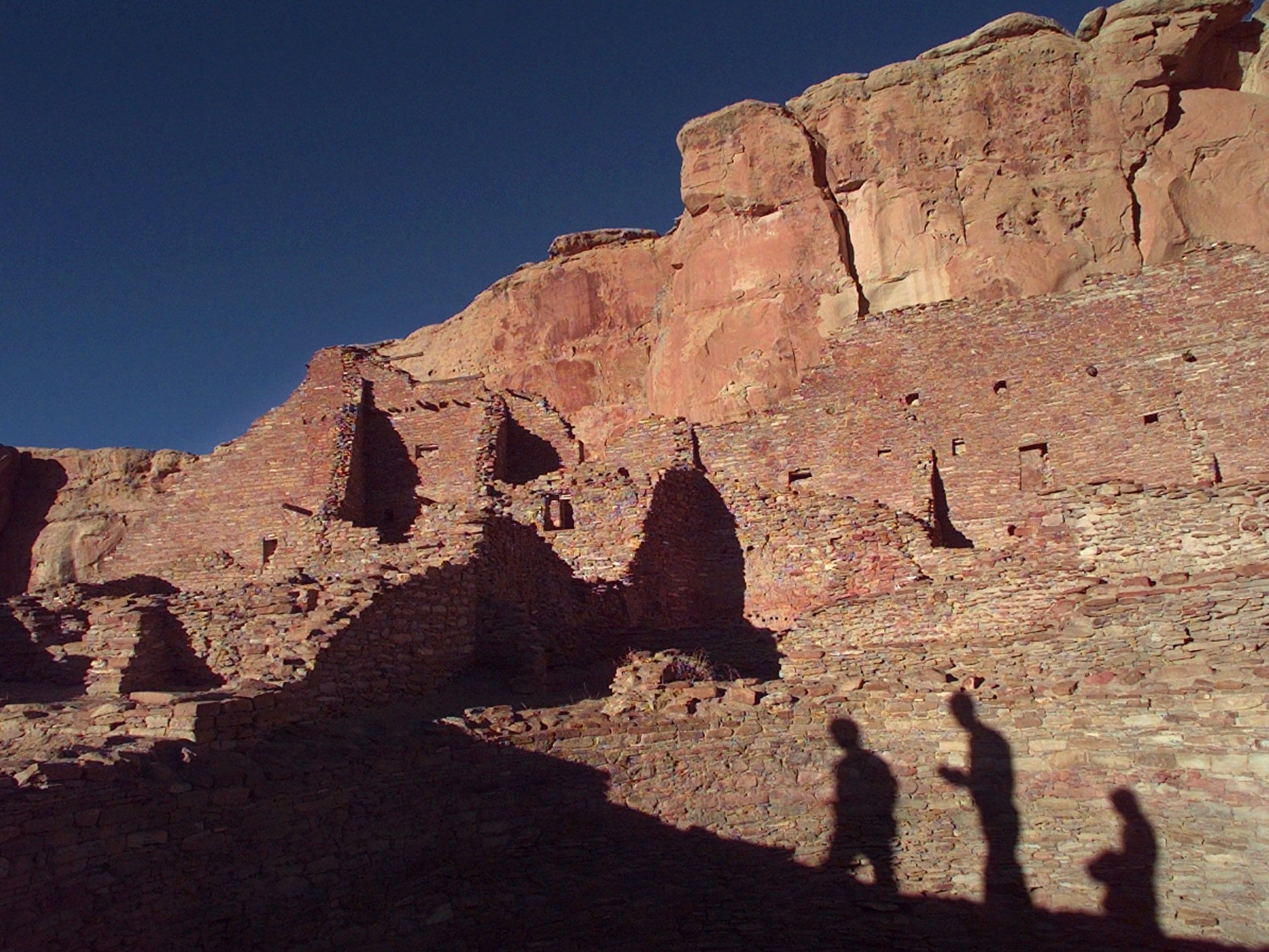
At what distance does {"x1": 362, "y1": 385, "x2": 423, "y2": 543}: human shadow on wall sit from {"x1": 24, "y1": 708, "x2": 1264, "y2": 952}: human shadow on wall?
1199 cm

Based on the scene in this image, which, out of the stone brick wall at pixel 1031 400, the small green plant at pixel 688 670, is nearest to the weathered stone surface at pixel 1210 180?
the stone brick wall at pixel 1031 400

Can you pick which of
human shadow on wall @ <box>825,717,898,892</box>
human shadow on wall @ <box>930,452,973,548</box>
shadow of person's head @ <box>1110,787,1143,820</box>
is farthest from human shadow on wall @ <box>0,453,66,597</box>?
shadow of person's head @ <box>1110,787,1143,820</box>

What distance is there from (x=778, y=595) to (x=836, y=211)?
11.2 meters

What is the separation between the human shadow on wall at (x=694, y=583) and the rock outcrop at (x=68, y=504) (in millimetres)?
14264

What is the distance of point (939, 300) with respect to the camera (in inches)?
815

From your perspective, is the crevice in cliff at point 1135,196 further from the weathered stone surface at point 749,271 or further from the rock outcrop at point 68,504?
the rock outcrop at point 68,504

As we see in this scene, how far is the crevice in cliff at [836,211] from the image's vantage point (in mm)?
22531

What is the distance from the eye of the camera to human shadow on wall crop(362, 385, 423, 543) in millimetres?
21391

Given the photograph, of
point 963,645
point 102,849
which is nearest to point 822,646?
point 963,645

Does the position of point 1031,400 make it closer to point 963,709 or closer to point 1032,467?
point 1032,467

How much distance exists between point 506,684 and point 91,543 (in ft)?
53.8

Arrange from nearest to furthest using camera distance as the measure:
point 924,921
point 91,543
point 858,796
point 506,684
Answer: point 924,921
point 858,796
point 506,684
point 91,543

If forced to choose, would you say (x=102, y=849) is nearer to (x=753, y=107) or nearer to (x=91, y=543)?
(x=91, y=543)

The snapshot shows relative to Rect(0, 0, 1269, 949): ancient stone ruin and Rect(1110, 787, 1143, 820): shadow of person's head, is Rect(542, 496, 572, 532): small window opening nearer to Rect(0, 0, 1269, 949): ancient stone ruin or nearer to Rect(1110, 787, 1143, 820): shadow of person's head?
Rect(0, 0, 1269, 949): ancient stone ruin
